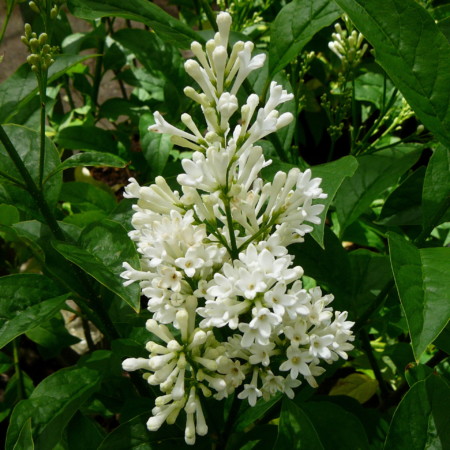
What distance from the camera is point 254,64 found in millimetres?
1032

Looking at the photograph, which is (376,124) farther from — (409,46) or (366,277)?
(409,46)

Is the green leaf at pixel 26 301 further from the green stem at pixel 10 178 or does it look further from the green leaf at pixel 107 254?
the green stem at pixel 10 178

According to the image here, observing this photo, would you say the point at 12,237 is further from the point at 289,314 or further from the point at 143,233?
the point at 289,314

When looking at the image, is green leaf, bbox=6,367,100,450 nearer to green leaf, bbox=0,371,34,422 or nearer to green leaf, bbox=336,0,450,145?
green leaf, bbox=0,371,34,422

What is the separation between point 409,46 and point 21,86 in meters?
1.08

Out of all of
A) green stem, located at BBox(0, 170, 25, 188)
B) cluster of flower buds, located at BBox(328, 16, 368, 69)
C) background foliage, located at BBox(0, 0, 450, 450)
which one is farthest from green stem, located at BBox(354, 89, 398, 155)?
green stem, located at BBox(0, 170, 25, 188)

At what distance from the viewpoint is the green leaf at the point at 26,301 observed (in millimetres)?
1199

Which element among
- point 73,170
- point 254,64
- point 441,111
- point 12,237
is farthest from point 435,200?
point 73,170

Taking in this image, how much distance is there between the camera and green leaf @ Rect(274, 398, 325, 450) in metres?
1.14

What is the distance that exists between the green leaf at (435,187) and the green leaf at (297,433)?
51 centimetres

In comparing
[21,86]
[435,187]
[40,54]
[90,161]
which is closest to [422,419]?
[435,187]

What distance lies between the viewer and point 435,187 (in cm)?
133

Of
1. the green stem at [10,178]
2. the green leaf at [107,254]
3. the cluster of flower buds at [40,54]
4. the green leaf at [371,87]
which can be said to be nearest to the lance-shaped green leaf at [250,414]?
the green leaf at [107,254]

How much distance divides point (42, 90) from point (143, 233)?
1.55 feet
